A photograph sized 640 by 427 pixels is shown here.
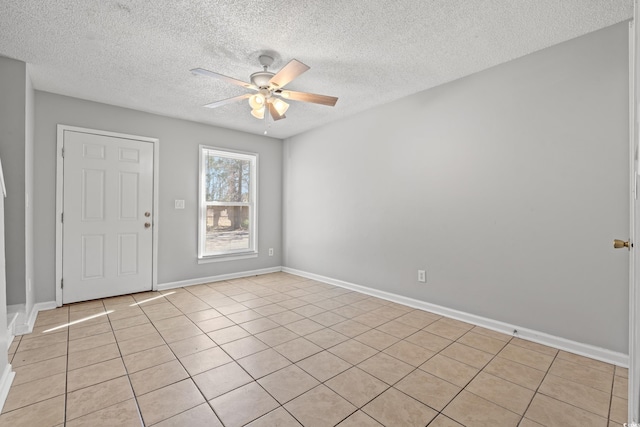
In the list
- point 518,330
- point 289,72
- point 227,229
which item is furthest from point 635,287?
point 227,229

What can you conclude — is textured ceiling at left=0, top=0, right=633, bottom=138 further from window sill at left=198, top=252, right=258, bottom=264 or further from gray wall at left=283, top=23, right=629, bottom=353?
window sill at left=198, top=252, right=258, bottom=264

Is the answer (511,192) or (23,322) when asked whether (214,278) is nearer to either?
(23,322)

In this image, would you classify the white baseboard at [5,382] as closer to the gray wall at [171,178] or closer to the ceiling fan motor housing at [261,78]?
the gray wall at [171,178]

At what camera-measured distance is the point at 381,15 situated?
2.08 meters

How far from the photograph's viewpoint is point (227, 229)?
486 centimetres

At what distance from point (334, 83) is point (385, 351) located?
8.38 ft

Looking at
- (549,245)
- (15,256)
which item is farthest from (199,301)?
(549,245)

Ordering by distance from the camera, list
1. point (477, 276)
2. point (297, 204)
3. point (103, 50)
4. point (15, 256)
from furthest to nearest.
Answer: point (297, 204), point (477, 276), point (15, 256), point (103, 50)

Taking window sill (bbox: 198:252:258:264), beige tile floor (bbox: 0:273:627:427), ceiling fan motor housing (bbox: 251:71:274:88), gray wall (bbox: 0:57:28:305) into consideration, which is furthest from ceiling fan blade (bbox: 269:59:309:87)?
window sill (bbox: 198:252:258:264)

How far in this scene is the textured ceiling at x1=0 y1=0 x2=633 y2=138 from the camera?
201 cm

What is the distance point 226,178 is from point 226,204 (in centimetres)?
42

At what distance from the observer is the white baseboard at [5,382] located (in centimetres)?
174

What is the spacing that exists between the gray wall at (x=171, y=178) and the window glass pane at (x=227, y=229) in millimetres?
222

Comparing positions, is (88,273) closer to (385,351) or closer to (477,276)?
(385,351)
